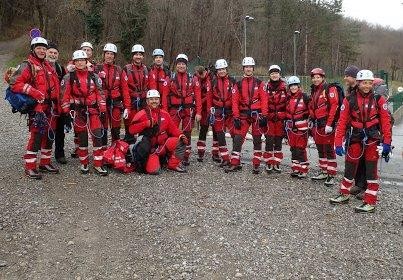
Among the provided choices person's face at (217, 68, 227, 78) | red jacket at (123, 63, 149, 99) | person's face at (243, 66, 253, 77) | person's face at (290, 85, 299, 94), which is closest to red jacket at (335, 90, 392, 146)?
person's face at (290, 85, 299, 94)

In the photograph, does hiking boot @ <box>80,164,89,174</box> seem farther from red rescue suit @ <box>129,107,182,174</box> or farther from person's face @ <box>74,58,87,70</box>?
person's face @ <box>74,58,87,70</box>

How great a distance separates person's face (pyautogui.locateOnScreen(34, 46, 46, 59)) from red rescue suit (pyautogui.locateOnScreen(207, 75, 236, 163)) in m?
3.74

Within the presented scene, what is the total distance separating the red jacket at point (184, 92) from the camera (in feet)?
32.1

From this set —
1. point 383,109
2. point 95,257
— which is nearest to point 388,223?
point 383,109

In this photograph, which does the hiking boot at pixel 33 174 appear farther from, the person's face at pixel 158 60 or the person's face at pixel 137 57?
the person's face at pixel 158 60

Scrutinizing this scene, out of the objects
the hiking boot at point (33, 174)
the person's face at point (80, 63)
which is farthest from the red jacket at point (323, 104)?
the hiking boot at point (33, 174)

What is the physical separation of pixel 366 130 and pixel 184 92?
4142mm

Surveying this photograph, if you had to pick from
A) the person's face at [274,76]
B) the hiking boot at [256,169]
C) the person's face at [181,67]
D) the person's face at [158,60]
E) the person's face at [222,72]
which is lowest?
the hiking boot at [256,169]

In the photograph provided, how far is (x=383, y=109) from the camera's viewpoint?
7219 millimetres

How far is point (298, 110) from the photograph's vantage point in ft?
29.5

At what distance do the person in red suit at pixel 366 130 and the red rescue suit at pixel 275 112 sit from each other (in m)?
1.97

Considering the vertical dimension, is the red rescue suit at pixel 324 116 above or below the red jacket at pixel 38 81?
below

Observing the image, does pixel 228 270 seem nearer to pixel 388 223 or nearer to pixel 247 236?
pixel 247 236

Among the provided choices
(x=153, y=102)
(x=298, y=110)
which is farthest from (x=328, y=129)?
(x=153, y=102)
